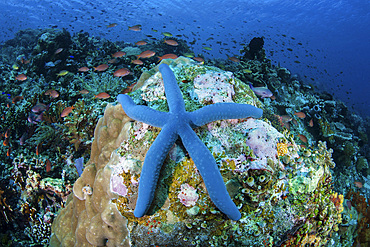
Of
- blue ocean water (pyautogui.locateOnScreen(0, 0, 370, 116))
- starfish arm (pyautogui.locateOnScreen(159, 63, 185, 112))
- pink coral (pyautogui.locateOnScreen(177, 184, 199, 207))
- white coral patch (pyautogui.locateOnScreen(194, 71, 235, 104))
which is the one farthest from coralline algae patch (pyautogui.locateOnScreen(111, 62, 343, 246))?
blue ocean water (pyautogui.locateOnScreen(0, 0, 370, 116))

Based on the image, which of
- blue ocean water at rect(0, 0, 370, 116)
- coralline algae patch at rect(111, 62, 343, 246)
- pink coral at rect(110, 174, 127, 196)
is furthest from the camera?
blue ocean water at rect(0, 0, 370, 116)

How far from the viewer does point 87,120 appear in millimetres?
5641

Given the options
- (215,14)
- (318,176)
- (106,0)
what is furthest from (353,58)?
(318,176)

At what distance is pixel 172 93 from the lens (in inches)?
104

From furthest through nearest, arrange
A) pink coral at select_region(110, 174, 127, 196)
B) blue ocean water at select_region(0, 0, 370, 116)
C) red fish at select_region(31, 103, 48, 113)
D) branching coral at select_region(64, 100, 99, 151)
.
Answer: blue ocean water at select_region(0, 0, 370, 116)
red fish at select_region(31, 103, 48, 113)
branching coral at select_region(64, 100, 99, 151)
pink coral at select_region(110, 174, 127, 196)

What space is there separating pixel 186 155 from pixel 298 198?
1.67 meters

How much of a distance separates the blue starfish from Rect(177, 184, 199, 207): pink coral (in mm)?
303

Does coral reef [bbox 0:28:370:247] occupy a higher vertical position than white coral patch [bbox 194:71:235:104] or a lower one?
lower

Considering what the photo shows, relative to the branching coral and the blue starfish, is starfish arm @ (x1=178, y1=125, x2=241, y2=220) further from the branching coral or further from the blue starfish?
the branching coral

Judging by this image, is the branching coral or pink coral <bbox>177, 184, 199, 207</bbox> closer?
pink coral <bbox>177, 184, 199, 207</bbox>

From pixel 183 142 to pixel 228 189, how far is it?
2.64 feet

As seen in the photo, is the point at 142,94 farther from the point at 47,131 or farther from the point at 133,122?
the point at 47,131

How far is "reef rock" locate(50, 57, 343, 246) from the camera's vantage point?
2268 millimetres

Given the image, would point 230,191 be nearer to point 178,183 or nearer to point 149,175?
point 178,183
